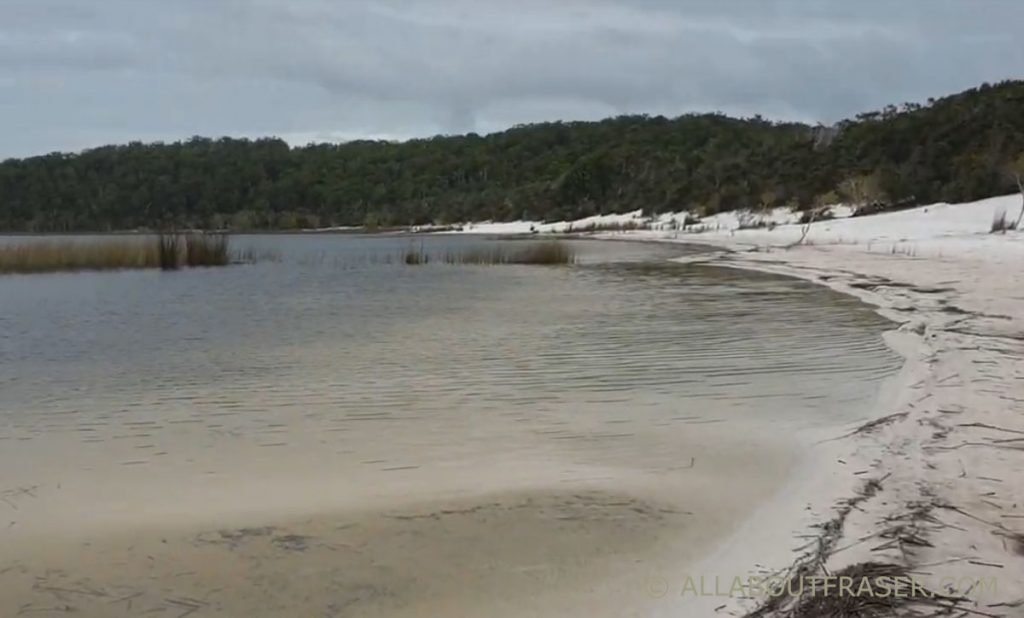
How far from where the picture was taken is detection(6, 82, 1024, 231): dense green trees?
3253 centimetres

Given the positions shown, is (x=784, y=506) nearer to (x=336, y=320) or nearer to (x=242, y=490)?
(x=242, y=490)

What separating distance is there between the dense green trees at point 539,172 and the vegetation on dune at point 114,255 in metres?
21.1

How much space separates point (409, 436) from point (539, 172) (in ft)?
212

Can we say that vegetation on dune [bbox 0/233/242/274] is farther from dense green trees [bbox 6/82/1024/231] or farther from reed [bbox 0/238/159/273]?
dense green trees [bbox 6/82/1024/231]

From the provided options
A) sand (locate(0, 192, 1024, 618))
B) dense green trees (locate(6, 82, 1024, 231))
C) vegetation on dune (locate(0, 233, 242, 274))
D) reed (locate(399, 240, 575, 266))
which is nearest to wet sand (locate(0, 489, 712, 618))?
sand (locate(0, 192, 1024, 618))

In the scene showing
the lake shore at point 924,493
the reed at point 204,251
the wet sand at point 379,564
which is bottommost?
the wet sand at point 379,564

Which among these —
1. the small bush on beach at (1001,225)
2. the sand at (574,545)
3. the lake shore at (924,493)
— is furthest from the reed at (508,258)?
the sand at (574,545)

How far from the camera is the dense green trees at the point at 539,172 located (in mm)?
32531

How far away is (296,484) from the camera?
416 cm

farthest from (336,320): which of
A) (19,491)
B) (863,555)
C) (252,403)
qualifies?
(863,555)

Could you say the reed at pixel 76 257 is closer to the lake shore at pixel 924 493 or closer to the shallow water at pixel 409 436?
the shallow water at pixel 409 436

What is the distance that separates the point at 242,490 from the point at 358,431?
1.17 meters

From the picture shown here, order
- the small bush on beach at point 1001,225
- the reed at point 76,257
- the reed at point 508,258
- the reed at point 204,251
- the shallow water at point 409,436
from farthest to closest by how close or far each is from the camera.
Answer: the reed at point 508,258
the reed at point 204,251
the reed at point 76,257
the small bush on beach at point 1001,225
the shallow water at point 409,436

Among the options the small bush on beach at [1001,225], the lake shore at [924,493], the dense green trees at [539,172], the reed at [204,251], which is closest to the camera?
the lake shore at [924,493]
